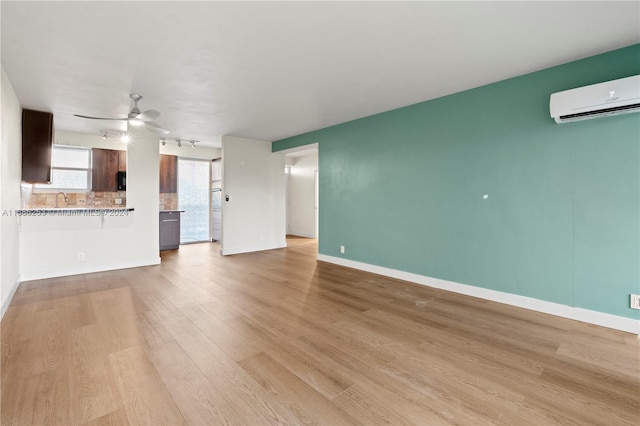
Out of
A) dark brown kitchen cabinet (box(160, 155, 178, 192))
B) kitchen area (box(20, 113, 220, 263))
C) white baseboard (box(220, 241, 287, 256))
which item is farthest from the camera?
dark brown kitchen cabinet (box(160, 155, 178, 192))

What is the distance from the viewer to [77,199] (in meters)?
6.07

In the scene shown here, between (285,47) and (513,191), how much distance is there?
2.90 metres

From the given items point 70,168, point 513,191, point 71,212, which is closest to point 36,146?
point 71,212

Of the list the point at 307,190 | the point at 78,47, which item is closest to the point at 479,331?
the point at 78,47

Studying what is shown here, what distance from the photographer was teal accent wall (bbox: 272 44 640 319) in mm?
2721

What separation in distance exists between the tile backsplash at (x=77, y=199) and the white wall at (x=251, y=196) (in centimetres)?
257

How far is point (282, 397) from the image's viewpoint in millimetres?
1775

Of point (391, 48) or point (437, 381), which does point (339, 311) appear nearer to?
point (437, 381)

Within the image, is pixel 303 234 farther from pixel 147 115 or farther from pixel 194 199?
pixel 147 115

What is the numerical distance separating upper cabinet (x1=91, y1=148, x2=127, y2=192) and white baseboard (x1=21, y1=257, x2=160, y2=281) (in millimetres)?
2167

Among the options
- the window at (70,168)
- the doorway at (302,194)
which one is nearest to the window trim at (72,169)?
the window at (70,168)

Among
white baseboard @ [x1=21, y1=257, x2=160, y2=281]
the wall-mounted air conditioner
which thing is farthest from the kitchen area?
the wall-mounted air conditioner

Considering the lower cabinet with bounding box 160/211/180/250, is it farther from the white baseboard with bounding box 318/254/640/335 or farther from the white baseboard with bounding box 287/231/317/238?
the white baseboard with bounding box 318/254/640/335

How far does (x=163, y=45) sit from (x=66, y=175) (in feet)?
16.9
